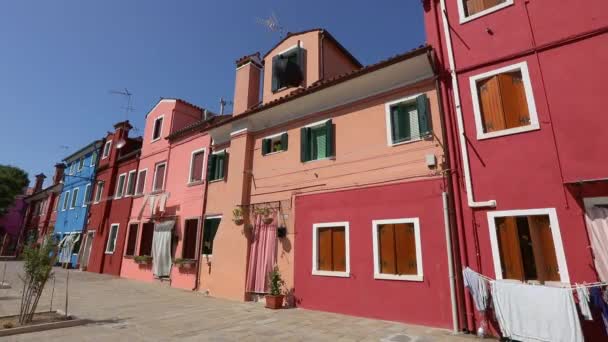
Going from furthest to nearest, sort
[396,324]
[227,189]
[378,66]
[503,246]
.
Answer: [227,189] → [378,66] → [396,324] → [503,246]

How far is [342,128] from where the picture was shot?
10.2 m

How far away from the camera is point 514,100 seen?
23.8ft

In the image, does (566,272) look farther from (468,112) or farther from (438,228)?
(468,112)

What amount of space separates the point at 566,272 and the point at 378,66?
6.40 meters

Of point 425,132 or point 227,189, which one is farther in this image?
point 227,189

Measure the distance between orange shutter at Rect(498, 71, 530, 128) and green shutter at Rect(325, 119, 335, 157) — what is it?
4794 mm

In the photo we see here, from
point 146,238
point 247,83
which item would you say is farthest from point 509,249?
point 146,238

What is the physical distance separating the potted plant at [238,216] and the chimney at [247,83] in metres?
4.42

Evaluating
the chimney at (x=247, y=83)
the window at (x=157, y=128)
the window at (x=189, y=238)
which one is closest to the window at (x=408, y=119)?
the chimney at (x=247, y=83)

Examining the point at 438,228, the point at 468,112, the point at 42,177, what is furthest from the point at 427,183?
the point at 42,177

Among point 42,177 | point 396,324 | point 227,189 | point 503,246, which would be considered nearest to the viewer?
point 503,246

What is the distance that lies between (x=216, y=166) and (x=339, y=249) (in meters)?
7.26

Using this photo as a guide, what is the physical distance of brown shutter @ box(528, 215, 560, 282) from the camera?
612 centimetres

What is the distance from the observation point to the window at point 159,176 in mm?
16969
